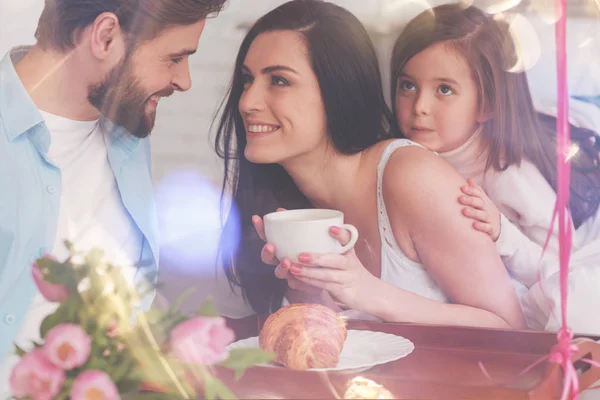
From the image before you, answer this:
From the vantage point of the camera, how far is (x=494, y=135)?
723 millimetres

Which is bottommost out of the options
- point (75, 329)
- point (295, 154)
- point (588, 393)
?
point (588, 393)

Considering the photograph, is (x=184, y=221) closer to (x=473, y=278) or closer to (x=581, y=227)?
(x=473, y=278)

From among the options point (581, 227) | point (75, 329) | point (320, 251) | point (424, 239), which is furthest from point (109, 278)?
point (581, 227)

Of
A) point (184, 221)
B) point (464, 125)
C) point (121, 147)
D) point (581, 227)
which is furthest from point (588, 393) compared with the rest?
point (121, 147)

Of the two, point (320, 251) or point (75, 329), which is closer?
point (75, 329)

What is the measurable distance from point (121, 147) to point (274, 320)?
27cm

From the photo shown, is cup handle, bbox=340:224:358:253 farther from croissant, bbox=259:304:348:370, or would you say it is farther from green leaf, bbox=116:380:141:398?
green leaf, bbox=116:380:141:398

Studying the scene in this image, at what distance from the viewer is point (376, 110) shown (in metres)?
0.73

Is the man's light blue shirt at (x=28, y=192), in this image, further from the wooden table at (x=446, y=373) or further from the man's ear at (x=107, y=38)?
the wooden table at (x=446, y=373)

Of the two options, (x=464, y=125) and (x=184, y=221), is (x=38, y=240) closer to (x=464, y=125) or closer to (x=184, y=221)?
(x=184, y=221)

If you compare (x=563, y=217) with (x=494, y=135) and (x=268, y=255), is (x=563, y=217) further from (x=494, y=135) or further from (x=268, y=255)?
(x=268, y=255)

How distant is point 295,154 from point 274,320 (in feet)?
0.61

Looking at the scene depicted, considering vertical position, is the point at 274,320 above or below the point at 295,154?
below

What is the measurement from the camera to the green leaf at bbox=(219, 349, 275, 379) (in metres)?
0.61
